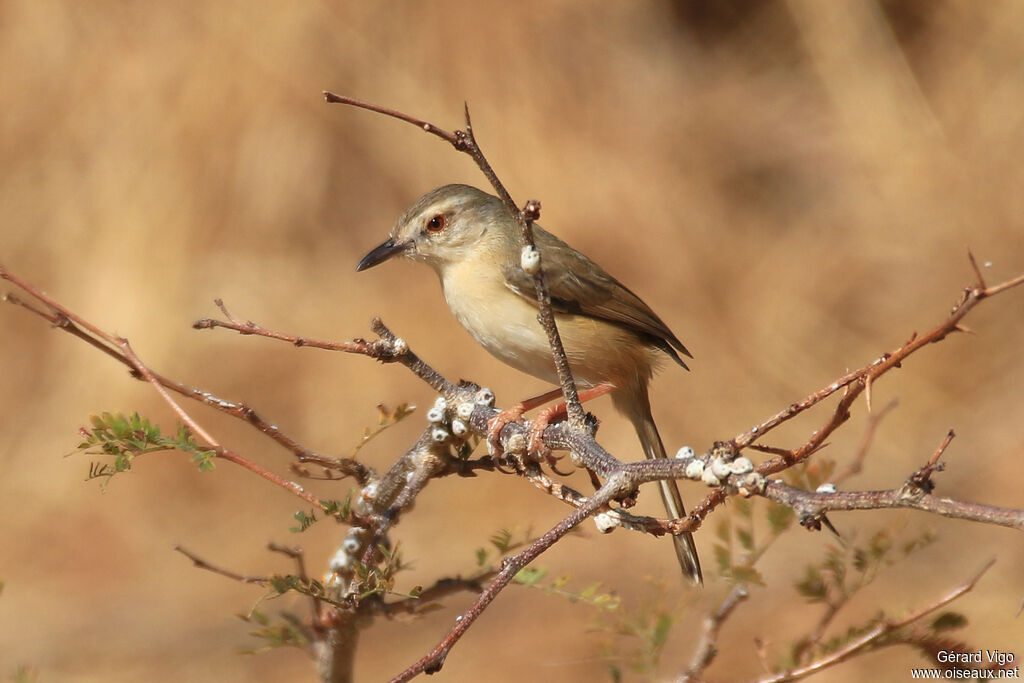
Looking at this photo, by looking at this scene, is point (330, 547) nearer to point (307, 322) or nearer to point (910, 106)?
point (307, 322)

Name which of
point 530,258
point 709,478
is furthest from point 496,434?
point 709,478

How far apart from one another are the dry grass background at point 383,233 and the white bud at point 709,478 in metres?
6.10

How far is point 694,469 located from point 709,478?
0.10ft

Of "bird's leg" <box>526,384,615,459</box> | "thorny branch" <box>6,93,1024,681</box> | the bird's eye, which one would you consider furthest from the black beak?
"thorny branch" <box>6,93,1024,681</box>

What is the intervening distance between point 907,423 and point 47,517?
7394 millimetres

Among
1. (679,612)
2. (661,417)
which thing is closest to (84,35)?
(661,417)

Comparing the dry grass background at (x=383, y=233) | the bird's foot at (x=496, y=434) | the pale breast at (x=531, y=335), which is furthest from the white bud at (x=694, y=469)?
the dry grass background at (x=383, y=233)

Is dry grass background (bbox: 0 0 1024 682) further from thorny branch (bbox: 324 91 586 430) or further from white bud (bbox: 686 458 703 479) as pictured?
white bud (bbox: 686 458 703 479)

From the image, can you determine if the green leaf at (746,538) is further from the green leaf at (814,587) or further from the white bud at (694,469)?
the white bud at (694,469)

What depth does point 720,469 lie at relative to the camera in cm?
179

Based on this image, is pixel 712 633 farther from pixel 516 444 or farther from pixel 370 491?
pixel 370 491

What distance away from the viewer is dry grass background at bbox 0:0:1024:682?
26.9 feet

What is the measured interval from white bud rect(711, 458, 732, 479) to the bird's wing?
7.97 feet

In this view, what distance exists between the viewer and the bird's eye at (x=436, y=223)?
15.2ft
